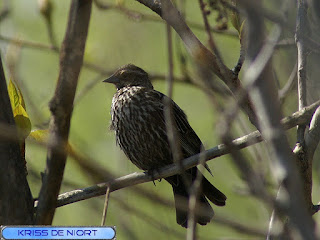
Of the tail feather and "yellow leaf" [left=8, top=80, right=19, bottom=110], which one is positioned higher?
the tail feather

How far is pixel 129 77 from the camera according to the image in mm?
4863

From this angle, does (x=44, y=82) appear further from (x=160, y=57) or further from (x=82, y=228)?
(x=82, y=228)

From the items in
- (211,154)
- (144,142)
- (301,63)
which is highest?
(144,142)

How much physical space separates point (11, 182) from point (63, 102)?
51cm

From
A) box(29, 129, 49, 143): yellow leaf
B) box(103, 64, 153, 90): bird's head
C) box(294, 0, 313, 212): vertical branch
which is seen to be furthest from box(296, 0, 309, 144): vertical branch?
box(103, 64, 153, 90): bird's head

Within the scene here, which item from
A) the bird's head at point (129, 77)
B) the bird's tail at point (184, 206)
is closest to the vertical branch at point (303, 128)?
the bird's tail at point (184, 206)

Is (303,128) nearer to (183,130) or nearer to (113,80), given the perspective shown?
(183,130)

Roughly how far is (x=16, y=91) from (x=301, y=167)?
1.27 meters

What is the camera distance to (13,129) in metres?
2.48

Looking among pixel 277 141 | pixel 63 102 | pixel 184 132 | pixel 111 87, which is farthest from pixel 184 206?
pixel 277 141

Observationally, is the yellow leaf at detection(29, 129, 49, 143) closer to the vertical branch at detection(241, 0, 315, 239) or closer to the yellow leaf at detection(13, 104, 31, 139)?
the yellow leaf at detection(13, 104, 31, 139)

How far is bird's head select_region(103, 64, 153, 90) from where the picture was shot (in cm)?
483

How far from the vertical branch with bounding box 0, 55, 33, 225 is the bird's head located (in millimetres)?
2346

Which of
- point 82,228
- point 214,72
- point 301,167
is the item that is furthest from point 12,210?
point 301,167
